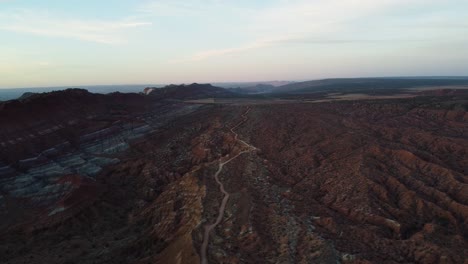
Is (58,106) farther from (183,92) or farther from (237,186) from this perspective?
(183,92)

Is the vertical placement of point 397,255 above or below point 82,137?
below

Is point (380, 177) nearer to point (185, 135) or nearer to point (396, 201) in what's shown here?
point (396, 201)

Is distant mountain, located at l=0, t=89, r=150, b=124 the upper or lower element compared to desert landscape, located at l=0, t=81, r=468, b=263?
upper

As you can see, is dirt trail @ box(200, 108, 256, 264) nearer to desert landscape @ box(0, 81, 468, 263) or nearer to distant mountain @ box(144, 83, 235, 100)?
desert landscape @ box(0, 81, 468, 263)

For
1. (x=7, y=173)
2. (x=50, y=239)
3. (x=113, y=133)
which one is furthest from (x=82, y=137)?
(x=50, y=239)

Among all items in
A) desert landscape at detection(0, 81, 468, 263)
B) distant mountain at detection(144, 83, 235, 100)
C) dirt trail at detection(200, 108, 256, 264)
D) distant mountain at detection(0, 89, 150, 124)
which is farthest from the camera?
distant mountain at detection(144, 83, 235, 100)

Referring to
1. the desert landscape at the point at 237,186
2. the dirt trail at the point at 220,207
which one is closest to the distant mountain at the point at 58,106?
the desert landscape at the point at 237,186

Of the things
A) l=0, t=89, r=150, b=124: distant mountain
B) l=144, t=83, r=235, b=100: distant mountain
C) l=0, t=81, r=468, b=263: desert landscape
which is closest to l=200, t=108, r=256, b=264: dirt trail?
l=0, t=81, r=468, b=263: desert landscape

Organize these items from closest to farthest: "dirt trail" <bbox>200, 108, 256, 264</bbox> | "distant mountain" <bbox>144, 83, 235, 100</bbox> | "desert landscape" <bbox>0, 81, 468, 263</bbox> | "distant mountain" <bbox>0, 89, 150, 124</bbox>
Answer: "dirt trail" <bbox>200, 108, 256, 264</bbox>, "desert landscape" <bbox>0, 81, 468, 263</bbox>, "distant mountain" <bbox>0, 89, 150, 124</bbox>, "distant mountain" <bbox>144, 83, 235, 100</bbox>

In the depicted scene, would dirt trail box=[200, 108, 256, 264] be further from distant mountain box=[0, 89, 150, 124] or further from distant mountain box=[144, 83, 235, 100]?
distant mountain box=[144, 83, 235, 100]

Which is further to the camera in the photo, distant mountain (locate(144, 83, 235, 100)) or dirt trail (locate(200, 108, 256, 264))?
distant mountain (locate(144, 83, 235, 100))

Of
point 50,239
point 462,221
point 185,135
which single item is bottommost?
point 50,239
